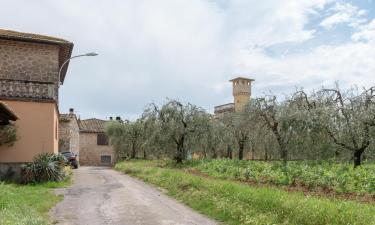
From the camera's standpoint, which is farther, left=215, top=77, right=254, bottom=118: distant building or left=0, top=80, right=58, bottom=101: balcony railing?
left=215, top=77, right=254, bottom=118: distant building

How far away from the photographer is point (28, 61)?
25.2m

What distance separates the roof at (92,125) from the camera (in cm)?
6434

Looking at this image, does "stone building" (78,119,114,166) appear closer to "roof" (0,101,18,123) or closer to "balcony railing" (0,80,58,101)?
"balcony railing" (0,80,58,101)

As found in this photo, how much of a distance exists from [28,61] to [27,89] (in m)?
3.25

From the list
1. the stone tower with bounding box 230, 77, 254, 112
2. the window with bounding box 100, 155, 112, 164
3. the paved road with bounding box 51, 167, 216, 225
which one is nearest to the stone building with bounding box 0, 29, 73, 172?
the paved road with bounding box 51, 167, 216, 225

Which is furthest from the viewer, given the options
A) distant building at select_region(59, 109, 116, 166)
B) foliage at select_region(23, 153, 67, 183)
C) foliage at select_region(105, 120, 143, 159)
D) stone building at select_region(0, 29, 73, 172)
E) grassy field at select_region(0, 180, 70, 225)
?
distant building at select_region(59, 109, 116, 166)

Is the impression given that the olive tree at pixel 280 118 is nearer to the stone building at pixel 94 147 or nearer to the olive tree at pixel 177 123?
the olive tree at pixel 177 123

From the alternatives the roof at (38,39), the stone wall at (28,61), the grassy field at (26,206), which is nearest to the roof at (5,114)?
the grassy field at (26,206)

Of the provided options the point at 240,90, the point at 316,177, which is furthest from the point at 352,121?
the point at 240,90

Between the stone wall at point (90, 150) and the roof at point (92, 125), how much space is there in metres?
0.58

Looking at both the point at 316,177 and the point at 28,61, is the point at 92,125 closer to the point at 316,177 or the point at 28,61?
the point at 28,61

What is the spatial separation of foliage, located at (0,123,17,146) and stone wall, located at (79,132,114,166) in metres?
42.2

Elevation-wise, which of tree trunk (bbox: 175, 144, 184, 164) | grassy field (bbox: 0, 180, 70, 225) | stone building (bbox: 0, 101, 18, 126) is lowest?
grassy field (bbox: 0, 180, 70, 225)

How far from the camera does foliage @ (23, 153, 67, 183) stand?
21.6m
